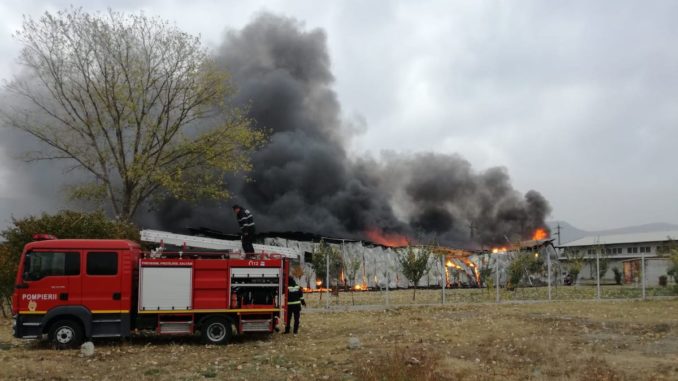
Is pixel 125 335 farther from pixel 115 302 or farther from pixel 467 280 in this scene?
pixel 467 280

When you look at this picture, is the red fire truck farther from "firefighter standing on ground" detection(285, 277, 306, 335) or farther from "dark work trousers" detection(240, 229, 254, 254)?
"dark work trousers" detection(240, 229, 254, 254)

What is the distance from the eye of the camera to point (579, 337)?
15.3 m

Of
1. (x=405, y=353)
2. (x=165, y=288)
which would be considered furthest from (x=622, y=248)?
(x=165, y=288)

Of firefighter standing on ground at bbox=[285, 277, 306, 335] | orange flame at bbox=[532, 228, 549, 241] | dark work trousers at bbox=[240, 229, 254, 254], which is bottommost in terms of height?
firefighter standing on ground at bbox=[285, 277, 306, 335]

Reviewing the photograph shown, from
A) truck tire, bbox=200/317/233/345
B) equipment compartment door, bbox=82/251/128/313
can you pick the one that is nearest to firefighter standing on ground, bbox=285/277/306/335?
truck tire, bbox=200/317/233/345

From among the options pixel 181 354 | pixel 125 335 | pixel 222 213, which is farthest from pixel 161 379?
pixel 222 213

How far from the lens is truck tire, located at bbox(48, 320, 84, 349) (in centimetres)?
1412

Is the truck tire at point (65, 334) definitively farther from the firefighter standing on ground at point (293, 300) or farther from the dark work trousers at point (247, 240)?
the firefighter standing on ground at point (293, 300)

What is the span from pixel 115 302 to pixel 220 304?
2.58 metres

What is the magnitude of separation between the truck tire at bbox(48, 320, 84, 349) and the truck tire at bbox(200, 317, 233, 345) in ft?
9.84

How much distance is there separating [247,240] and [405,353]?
6526 mm

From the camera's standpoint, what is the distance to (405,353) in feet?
41.0

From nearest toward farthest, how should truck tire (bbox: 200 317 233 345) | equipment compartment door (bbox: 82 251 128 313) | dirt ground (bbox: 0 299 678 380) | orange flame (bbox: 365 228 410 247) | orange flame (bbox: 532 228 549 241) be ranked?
1. dirt ground (bbox: 0 299 678 380)
2. equipment compartment door (bbox: 82 251 128 313)
3. truck tire (bbox: 200 317 233 345)
4. orange flame (bbox: 365 228 410 247)
5. orange flame (bbox: 532 228 549 241)

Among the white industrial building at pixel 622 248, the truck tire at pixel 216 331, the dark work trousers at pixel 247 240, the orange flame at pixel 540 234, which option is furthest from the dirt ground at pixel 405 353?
the orange flame at pixel 540 234
